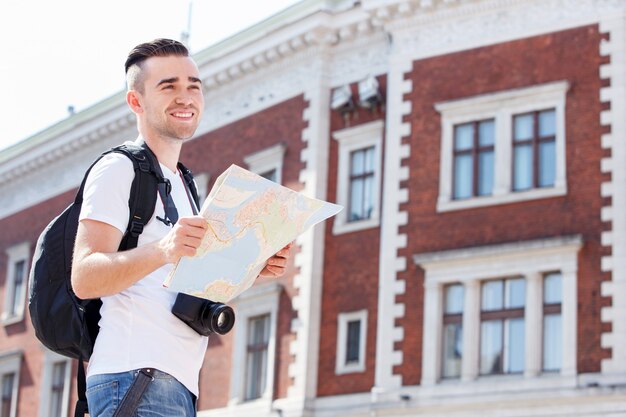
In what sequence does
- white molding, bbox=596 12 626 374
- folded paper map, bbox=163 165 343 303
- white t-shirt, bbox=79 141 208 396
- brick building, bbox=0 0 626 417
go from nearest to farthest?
folded paper map, bbox=163 165 343 303 < white t-shirt, bbox=79 141 208 396 < white molding, bbox=596 12 626 374 < brick building, bbox=0 0 626 417

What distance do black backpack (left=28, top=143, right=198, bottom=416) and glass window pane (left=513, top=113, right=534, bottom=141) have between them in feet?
61.6

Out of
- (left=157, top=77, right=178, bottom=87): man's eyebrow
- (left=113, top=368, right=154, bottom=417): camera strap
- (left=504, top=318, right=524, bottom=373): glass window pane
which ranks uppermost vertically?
(left=504, top=318, right=524, bottom=373): glass window pane

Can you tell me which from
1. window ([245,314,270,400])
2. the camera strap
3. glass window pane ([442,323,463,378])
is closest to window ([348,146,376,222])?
window ([245,314,270,400])

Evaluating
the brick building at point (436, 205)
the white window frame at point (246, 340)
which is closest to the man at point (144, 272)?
the brick building at point (436, 205)

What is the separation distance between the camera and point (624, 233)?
21.8m

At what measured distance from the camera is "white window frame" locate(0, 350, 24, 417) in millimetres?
34125

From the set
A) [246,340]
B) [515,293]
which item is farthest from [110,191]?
[246,340]

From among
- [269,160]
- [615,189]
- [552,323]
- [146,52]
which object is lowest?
[146,52]

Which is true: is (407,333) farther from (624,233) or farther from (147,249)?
(147,249)

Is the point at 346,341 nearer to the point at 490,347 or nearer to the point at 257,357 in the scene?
the point at 257,357

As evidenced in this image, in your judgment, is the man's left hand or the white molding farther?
the white molding

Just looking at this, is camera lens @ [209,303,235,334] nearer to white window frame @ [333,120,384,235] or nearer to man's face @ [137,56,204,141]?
man's face @ [137,56,204,141]

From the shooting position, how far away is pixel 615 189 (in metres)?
22.0

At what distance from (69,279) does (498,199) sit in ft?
62.0
